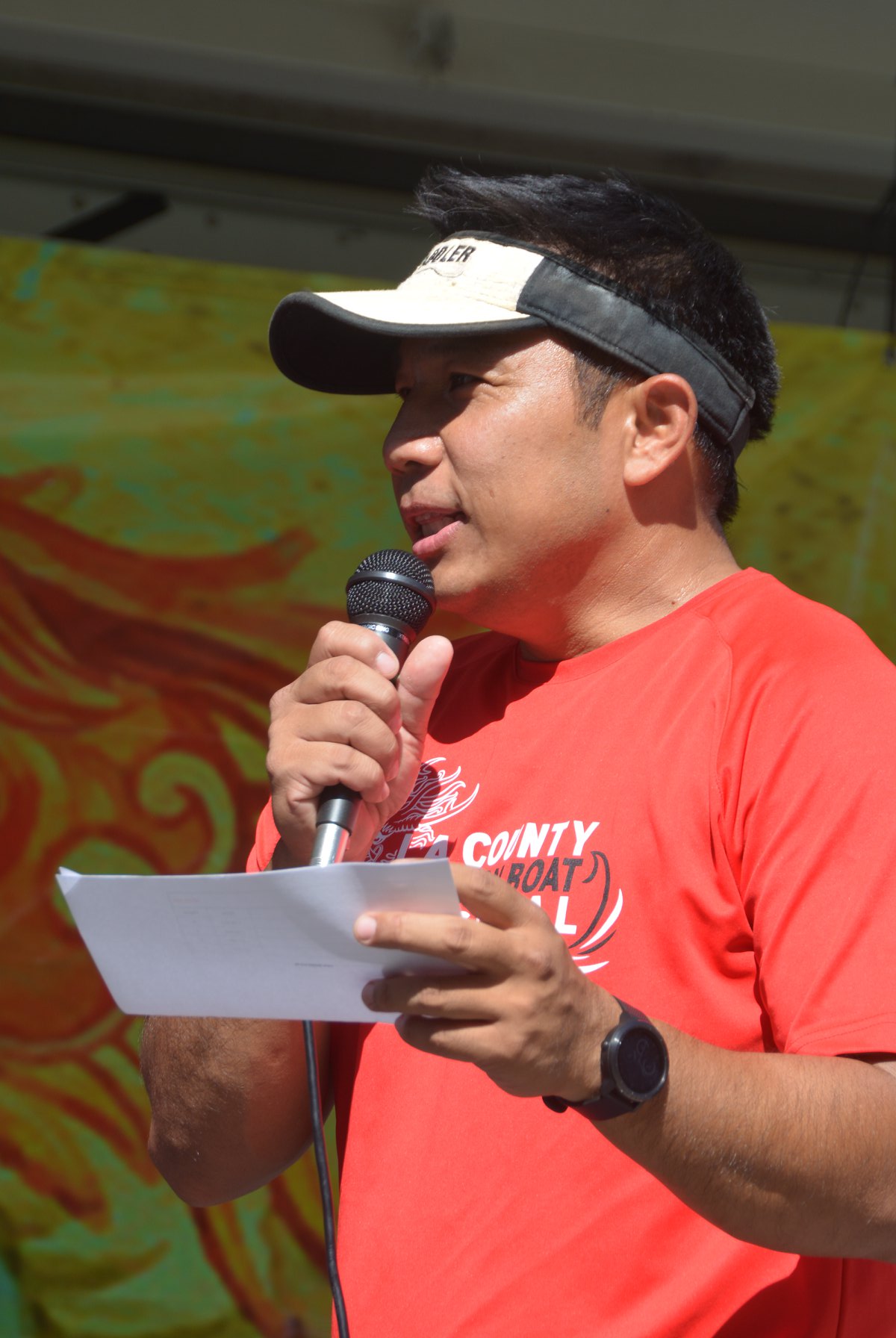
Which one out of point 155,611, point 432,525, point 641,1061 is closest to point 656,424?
point 432,525

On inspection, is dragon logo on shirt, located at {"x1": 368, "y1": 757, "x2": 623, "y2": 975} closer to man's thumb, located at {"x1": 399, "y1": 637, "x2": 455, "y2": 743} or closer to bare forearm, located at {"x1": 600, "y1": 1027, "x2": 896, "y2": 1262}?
man's thumb, located at {"x1": 399, "y1": 637, "x2": 455, "y2": 743}

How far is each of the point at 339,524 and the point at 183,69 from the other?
42.1 inches

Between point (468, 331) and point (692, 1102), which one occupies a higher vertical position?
point (468, 331)

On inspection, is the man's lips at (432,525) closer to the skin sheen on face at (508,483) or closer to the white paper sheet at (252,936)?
the skin sheen on face at (508,483)

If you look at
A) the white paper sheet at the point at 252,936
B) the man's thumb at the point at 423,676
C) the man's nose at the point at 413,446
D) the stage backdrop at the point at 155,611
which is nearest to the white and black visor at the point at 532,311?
the man's nose at the point at 413,446

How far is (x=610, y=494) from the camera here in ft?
5.21

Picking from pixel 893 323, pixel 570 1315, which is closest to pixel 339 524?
pixel 893 323

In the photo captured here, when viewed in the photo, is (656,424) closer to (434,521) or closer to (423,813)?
(434,521)

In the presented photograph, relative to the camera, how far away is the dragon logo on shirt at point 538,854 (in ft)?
4.22

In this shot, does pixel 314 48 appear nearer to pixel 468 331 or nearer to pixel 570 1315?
pixel 468 331

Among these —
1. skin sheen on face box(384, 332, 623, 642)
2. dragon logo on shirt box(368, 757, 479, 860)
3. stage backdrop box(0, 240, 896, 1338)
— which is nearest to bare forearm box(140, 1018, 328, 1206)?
dragon logo on shirt box(368, 757, 479, 860)

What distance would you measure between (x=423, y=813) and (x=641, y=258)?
770mm

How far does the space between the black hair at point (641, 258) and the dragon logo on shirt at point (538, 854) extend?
1.70 feet

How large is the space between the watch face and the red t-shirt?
0.55 ft
